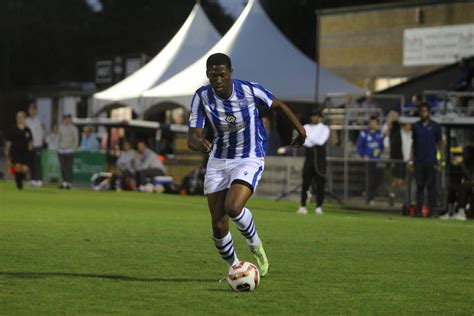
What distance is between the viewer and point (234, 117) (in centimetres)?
1211

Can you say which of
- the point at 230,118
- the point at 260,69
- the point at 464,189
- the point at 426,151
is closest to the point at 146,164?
the point at 260,69

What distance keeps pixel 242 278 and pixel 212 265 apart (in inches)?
97.1

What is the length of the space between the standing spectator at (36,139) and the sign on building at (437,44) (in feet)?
44.3

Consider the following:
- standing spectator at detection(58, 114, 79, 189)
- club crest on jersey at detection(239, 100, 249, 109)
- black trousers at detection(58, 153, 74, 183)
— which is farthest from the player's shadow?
black trousers at detection(58, 153, 74, 183)

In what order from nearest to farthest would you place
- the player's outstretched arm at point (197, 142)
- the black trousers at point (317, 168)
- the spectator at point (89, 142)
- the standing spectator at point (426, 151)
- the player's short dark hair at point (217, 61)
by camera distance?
the player's outstretched arm at point (197, 142)
the player's short dark hair at point (217, 61)
the standing spectator at point (426, 151)
the black trousers at point (317, 168)
the spectator at point (89, 142)

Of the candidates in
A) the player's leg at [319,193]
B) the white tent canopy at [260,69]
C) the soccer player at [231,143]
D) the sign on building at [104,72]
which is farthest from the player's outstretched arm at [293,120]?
the sign on building at [104,72]

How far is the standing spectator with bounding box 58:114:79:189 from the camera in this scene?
3597 cm

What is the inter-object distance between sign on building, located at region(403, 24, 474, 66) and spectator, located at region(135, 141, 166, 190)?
1178 cm

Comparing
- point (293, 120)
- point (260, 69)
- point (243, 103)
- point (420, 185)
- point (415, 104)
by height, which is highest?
point (260, 69)

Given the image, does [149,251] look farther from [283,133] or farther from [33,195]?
[283,133]

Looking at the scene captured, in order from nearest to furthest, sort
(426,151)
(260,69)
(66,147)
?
(426,151)
(260,69)
(66,147)

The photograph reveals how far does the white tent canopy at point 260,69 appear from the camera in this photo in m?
34.3

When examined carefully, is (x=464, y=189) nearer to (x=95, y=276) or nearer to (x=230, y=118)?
(x=230, y=118)

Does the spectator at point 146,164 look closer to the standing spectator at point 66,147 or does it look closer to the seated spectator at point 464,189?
the standing spectator at point 66,147
